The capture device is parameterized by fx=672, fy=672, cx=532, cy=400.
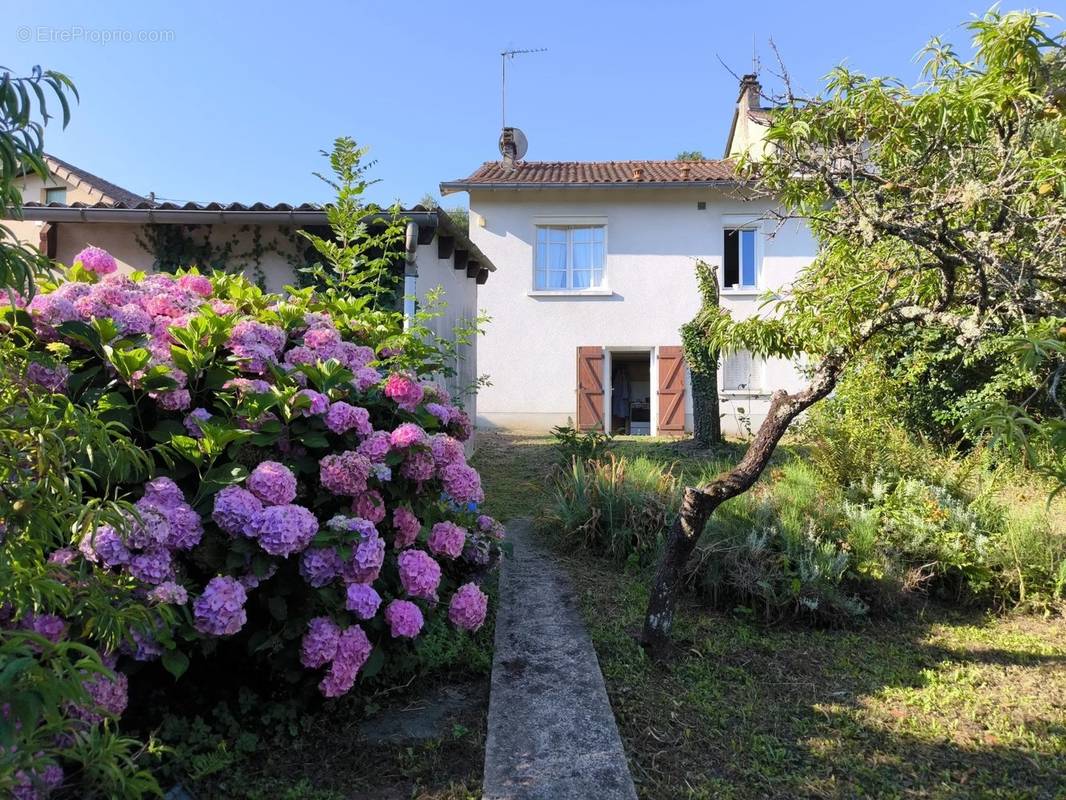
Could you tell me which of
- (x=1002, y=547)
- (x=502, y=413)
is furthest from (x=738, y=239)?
(x=1002, y=547)

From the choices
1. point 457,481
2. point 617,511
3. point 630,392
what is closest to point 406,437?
point 457,481

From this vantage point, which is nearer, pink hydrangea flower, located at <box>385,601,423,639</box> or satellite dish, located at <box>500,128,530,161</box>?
pink hydrangea flower, located at <box>385,601,423,639</box>

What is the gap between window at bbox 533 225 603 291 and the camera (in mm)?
13586

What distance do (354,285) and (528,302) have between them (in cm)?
945

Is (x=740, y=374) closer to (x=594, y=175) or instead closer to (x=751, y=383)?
(x=751, y=383)

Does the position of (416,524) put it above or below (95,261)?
below

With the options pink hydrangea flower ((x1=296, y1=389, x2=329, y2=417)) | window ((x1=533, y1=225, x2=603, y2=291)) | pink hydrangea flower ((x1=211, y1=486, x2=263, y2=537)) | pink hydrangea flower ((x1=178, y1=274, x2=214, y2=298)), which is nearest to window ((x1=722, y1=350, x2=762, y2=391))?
window ((x1=533, y1=225, x2=603, y2=291))

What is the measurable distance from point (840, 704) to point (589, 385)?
10.5 meters

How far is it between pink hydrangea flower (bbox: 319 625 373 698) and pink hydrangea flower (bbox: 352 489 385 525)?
430 mm

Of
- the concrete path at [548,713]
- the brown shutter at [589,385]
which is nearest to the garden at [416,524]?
the concrete path at [548,713]

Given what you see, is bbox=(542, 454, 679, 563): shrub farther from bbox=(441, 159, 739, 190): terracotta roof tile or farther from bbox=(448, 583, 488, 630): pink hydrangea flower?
bbox=(441, 159, 739, 190): terracotta roof tile

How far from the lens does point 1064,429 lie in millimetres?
1373

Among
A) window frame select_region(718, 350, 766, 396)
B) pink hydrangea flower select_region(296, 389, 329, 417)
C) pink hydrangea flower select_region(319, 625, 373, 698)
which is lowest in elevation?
→ pink hydrangea flower select_region(319, 625, 373, 698)

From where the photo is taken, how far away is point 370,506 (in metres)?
2.69
